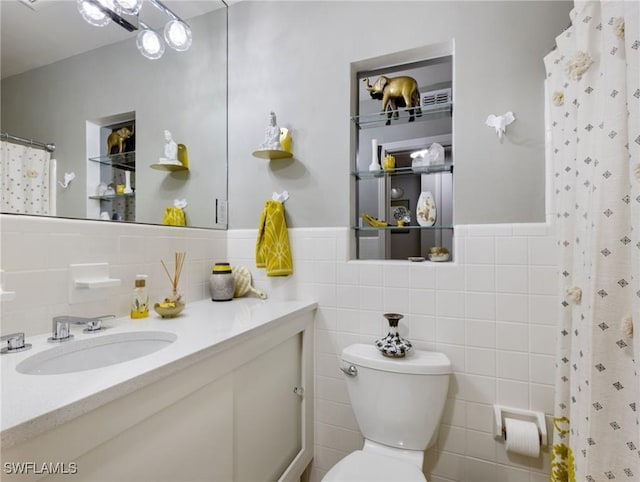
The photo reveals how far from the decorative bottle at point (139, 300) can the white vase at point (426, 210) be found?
1.18m

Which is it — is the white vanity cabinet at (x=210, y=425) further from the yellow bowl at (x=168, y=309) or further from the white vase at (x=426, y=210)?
the white vase at (x=426, y=210)

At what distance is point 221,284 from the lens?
1535mm

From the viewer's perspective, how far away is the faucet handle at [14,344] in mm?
807

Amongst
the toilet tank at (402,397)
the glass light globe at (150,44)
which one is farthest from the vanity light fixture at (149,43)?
the toilet tank at (402,397)

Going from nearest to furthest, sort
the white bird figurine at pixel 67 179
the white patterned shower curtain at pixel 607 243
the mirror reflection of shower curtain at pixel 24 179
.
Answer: the white patterned shower curtain at pixel 607 243
the mirror reflection of shower curtain at pixel 24 179
the white bird figurine at pixel 67 179

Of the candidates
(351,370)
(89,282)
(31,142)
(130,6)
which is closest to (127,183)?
(31,142)

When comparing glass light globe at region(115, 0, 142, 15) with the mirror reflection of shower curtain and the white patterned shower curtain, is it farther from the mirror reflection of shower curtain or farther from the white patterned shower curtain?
the white patterned shower curtain

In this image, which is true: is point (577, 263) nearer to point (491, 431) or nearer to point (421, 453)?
point (491, 431)

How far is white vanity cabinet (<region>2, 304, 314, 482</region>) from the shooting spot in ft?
1.88

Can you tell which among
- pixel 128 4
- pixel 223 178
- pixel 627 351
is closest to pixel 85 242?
pixel 223 178

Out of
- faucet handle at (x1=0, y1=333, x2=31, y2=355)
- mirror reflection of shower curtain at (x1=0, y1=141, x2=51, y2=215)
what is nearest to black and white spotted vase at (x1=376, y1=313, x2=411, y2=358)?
faucet handle at (x1=0, y1=333, x2=31, y2=355)

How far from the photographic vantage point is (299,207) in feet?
5.26

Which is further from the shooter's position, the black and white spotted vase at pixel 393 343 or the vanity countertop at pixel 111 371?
the black and white spotted vase at pixel 393 343

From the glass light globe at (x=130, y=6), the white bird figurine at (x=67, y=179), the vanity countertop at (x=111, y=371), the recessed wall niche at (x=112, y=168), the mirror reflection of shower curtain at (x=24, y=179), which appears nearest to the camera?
the vanity countertop at (x=111, y=371)
